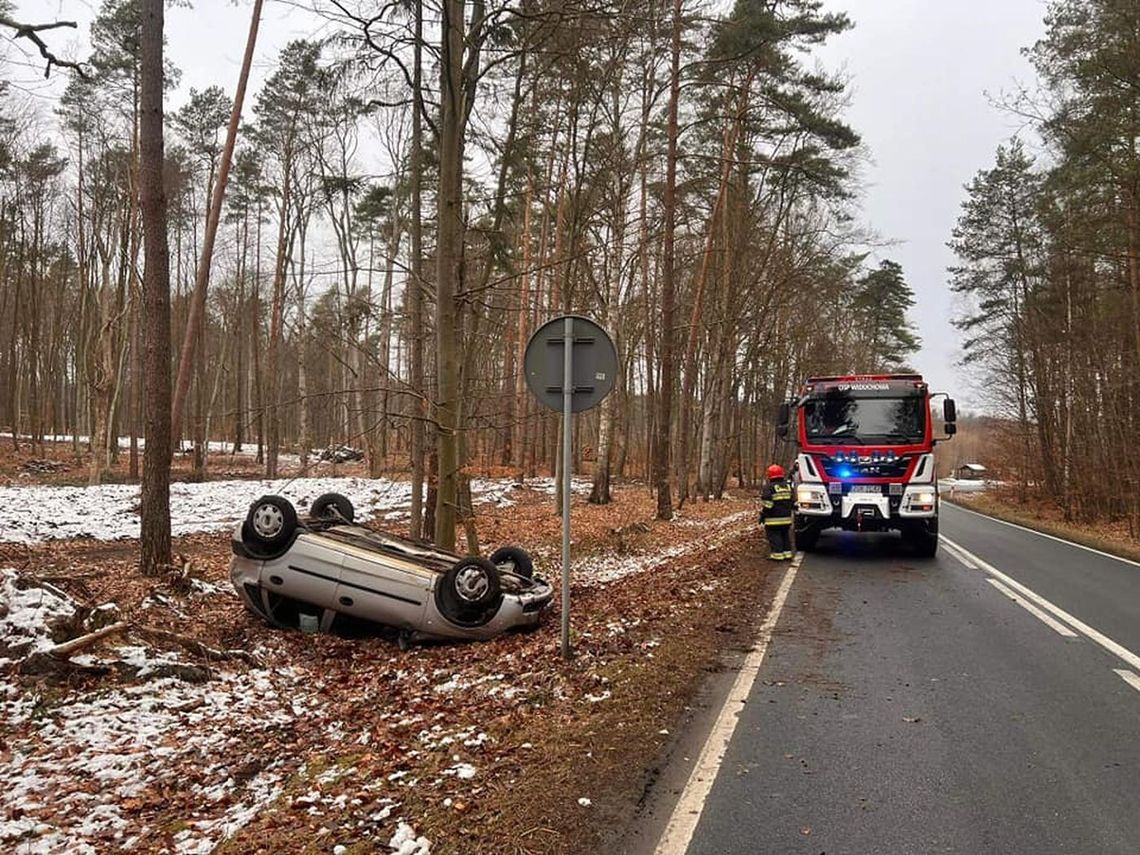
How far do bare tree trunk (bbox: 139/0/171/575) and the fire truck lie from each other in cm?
957

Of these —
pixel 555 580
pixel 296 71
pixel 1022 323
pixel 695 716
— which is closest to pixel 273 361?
pixel 296 71

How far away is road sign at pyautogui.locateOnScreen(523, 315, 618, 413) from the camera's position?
598 cm

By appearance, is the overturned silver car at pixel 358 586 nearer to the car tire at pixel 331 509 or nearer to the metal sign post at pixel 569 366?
the metal sign post at pixel 569 366

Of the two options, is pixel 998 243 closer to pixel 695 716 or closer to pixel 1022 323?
pixel 1022 323

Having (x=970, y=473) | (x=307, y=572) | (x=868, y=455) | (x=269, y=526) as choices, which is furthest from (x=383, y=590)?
(x=970, y=473)

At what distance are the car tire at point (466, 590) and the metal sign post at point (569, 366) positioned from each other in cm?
114

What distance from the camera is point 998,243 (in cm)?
3234

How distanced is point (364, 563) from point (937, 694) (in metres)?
5.10

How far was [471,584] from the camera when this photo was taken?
6.97 m

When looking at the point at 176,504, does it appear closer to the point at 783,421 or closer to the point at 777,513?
the point at 777,513

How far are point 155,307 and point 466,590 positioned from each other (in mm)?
5554

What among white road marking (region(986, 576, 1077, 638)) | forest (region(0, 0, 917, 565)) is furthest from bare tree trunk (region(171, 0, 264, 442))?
white road marking (region(986, 576, 1077, 638))

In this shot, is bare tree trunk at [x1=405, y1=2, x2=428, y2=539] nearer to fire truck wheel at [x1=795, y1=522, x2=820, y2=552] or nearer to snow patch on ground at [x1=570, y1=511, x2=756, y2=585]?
snow patch on ground at [x1=570, y1=511, x2=756, y2=585]

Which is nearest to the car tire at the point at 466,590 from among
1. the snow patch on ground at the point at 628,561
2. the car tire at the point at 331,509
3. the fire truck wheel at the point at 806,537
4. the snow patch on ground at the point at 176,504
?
the car tire at the point at 331,509
